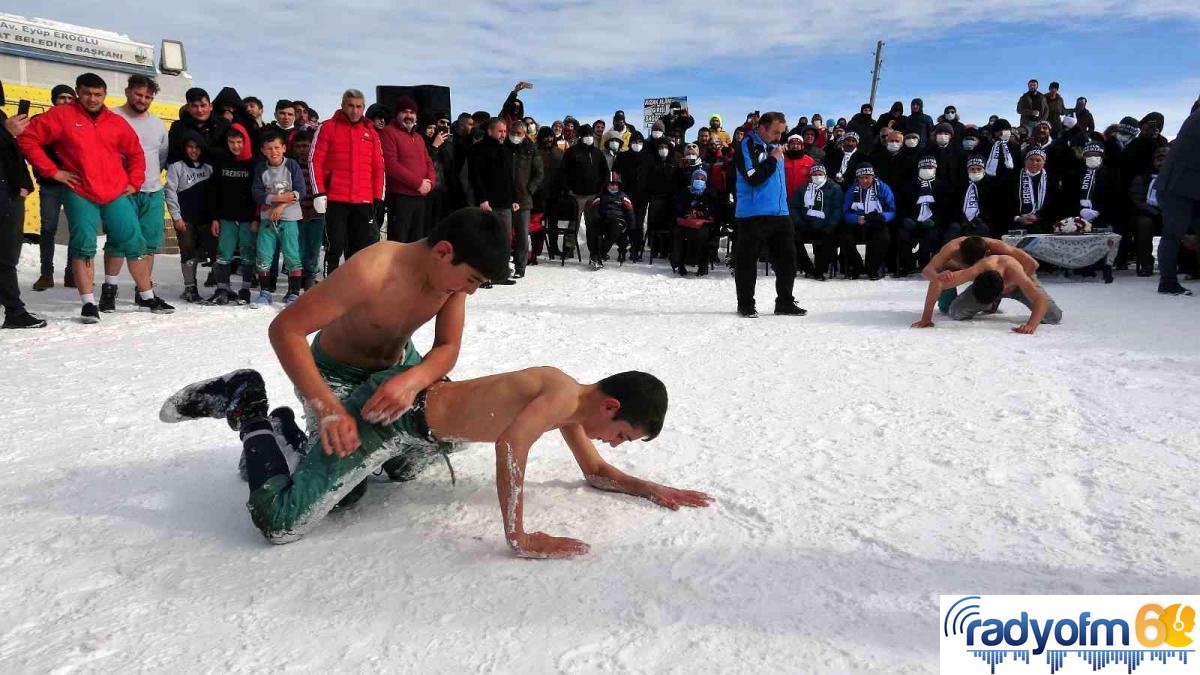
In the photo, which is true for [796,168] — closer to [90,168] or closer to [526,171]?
[526,171]

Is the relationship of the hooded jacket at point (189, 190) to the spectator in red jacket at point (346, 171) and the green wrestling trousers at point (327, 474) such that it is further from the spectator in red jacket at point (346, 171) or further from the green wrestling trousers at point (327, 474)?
the green wrestling trousers at point (327, 474)

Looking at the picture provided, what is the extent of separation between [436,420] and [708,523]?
0.93 m

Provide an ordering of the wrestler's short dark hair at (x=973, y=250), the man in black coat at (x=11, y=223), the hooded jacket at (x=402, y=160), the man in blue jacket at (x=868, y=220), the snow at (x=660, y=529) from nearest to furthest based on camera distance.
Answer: the snow at (x=660, y=529)
the man in black coat at (x=11, y=223)
the wrestler's short dark hair at (x=973, y=250)
the hooded jacket at (x=402, y=160)
the man in blue jacket at (x=868, y=220)

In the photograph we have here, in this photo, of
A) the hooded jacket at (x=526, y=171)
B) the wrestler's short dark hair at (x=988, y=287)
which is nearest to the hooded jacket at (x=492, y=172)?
the hooded jacket at (x=526, y=171)

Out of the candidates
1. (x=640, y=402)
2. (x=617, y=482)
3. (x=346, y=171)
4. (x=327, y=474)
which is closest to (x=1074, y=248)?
(x=346, y=171)

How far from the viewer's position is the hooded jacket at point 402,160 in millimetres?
7461

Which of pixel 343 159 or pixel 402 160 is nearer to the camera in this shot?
pixel 343 159

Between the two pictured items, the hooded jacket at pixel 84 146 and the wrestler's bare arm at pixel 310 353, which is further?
the hooded jacket at pixel 84 146

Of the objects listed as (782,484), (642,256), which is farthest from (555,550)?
(642,256)

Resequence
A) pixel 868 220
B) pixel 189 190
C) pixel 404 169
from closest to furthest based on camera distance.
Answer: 1. pixel 189 190
2. pixel 404 169
3. pixel 868 220

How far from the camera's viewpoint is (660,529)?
2.50 m

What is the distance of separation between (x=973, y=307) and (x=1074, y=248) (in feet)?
10.0

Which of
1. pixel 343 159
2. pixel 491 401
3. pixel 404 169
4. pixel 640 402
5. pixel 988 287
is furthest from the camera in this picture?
pixel 404 169

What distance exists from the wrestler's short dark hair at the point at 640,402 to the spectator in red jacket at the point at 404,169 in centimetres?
572
